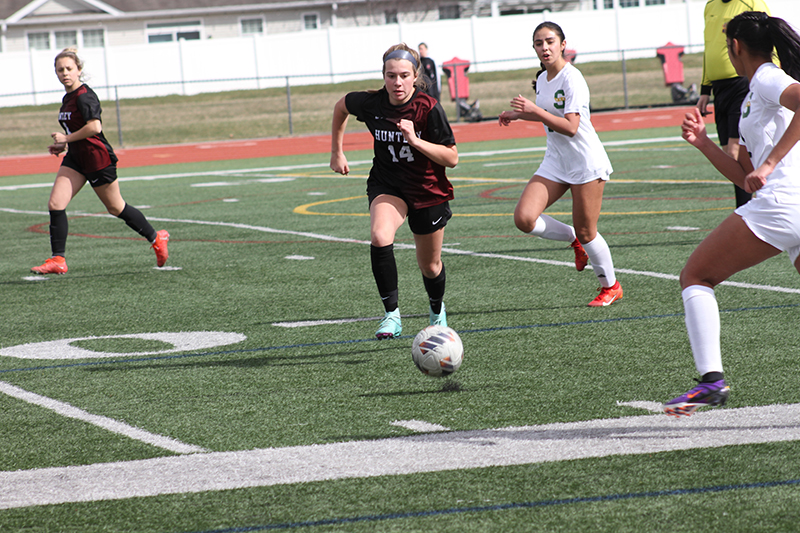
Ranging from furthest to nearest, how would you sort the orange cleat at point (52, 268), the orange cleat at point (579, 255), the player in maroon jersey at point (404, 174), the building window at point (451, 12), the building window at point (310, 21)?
1. the building window at point (451, 12)
2. the building window at point (310, 21)
3. the orange cleat at point (52, 268)
4. the orange cleat at point (579, 255)
5. the player in maroon jersey at point (404, 174)

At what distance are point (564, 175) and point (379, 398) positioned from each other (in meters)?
3.26

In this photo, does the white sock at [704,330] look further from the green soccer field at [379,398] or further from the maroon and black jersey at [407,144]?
the maroon and black jersey at [407,144]

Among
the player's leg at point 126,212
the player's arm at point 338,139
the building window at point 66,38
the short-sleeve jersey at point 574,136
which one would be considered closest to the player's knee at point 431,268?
the player's arm at point 338,139

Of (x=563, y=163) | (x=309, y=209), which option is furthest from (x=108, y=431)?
(x=309, y=209)

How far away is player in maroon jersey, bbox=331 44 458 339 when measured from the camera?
22.5 ft

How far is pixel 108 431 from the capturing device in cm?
525

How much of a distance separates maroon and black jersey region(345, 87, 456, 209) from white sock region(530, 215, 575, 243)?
157 centimetres

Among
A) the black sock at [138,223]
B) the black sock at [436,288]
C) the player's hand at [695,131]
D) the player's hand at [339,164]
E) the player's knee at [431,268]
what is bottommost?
the black sock at [436,288]

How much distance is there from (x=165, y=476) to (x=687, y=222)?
29.6 ft

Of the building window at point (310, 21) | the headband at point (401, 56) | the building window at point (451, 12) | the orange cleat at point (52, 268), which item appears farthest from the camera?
the building window at point (451, 12)

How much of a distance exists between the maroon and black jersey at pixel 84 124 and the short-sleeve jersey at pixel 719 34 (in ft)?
19.1

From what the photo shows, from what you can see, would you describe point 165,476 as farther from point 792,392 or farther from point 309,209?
point 309,209

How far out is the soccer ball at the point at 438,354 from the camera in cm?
587

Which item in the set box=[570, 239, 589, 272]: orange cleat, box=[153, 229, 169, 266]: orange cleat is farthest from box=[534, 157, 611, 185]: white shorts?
box=[153, 229, 169, 266]: orange cleat
